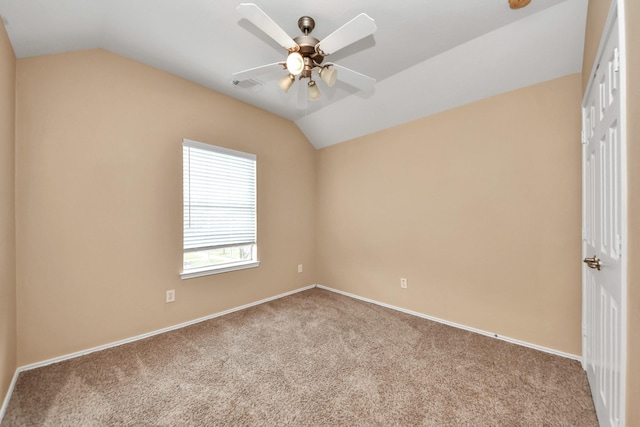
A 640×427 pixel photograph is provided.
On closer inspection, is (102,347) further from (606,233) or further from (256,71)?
(606,233)

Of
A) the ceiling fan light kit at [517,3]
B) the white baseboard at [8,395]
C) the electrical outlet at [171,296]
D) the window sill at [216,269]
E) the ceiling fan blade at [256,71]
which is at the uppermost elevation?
the ceiling fan light kit at [517,3]

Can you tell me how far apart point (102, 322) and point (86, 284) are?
37 cm

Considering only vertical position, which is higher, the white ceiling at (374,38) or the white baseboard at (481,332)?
the white ceiling at (374,38)

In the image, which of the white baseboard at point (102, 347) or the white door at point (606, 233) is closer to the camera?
the white door at point (606, 233)

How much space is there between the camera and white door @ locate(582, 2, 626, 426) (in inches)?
43.3

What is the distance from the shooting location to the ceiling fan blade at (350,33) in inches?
53.4

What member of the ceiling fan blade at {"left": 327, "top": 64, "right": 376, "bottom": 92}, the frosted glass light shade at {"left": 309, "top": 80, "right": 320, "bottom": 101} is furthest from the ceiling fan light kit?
the frosted glass light shade at {"left": 309, "top": 80, "right": 320, "bottom": 101}

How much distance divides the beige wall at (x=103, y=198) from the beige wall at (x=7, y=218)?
10cm

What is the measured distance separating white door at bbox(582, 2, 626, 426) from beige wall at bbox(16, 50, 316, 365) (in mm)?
3128

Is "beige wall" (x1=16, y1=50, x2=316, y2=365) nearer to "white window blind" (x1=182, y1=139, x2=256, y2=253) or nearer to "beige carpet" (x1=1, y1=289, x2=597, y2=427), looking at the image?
"white window blind" (x1=182, y1=139, x2=256, y2=253)

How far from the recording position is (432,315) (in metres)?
2.92

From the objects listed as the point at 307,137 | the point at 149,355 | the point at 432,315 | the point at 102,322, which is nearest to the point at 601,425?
the point at 432,315

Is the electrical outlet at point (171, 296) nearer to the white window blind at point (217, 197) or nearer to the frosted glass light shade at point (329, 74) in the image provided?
the white window blind at point (217, 197)

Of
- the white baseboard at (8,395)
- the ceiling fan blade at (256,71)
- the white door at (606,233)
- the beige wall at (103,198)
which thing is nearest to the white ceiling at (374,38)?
the beige wall at (103,198)
